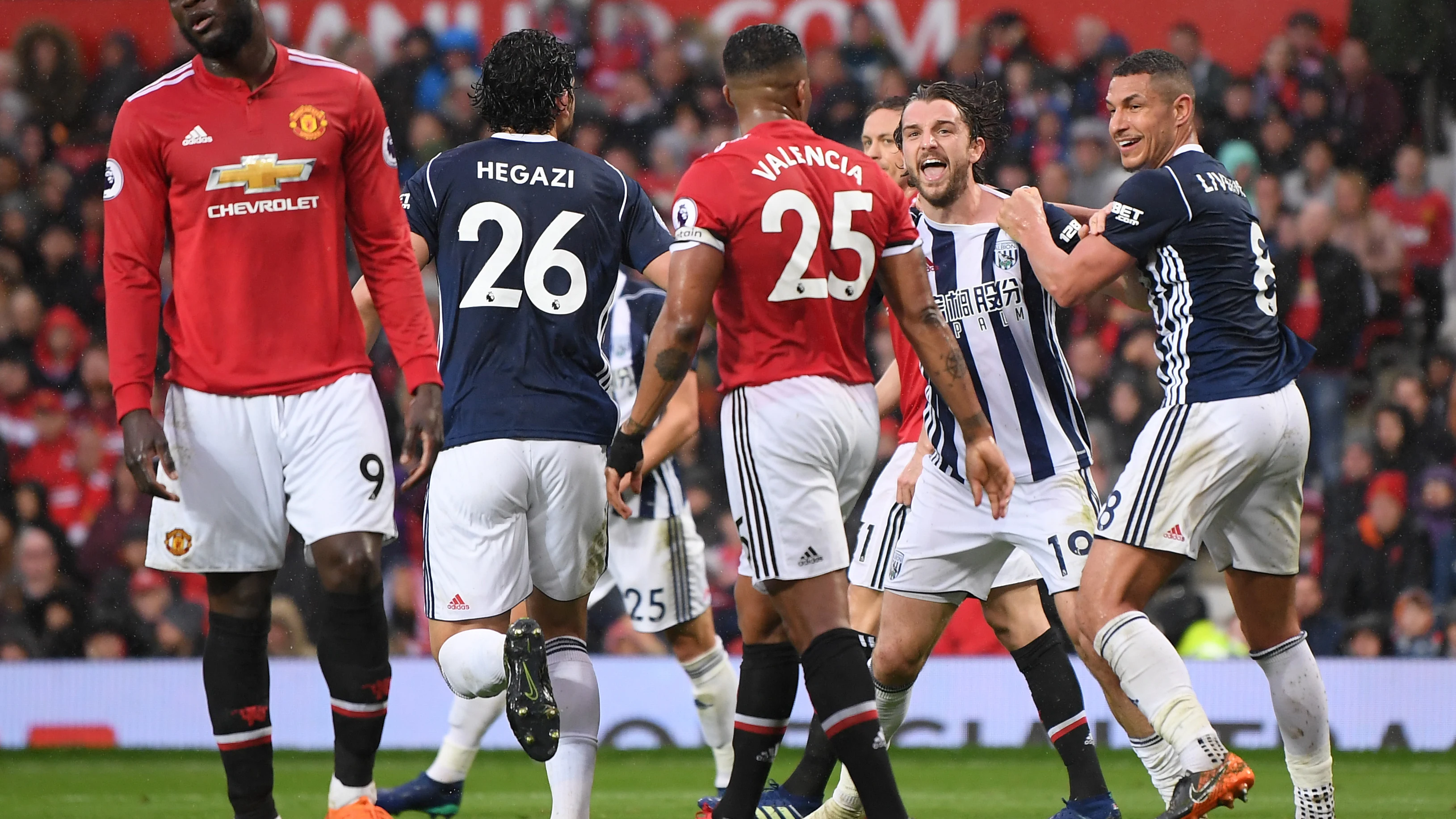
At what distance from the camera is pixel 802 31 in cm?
1281

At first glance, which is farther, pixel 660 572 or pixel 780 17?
pixel 780 17

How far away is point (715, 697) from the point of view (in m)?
6.54

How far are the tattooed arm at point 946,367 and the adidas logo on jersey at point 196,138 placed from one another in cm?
193

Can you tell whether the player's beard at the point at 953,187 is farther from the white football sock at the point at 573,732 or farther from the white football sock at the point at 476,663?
the white football sock at the point at 476,663

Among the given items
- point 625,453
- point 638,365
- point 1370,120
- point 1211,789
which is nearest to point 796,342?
point 625,453

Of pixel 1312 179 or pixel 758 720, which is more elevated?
pixel 1312 179

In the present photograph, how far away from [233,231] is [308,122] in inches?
14.3

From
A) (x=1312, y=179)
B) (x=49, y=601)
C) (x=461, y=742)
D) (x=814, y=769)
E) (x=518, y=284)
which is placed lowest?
(x=49, y=601)

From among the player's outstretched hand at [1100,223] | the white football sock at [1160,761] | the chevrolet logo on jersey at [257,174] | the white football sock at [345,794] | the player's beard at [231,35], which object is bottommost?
the white football sock at [1160,761]

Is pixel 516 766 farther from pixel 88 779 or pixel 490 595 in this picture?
pixel 490 595

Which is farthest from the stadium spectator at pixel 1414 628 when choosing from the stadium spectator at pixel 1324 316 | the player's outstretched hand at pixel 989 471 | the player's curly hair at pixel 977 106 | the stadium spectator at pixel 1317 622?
the player's outstretched hand at pixel 989 471

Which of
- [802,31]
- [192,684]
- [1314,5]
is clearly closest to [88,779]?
[192,684]

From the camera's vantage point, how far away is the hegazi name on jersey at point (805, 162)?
435 cm

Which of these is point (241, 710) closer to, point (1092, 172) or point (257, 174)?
point (257, 174)
